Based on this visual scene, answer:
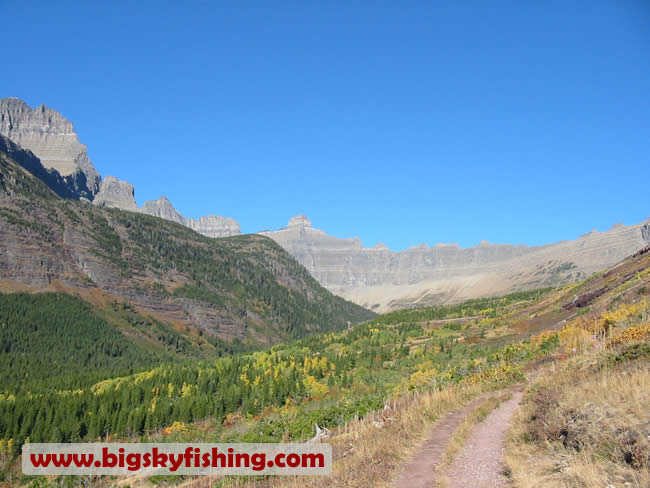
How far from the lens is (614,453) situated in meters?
9.71

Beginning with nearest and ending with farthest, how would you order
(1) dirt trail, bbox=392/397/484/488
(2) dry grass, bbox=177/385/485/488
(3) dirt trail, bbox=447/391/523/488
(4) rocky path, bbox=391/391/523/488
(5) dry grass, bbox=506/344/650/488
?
(5) dry grass, bbox=506/344/650/488
(3) dirt trail, bbox=447/391/523/488
(4) rocky path, bbox=391/391/523/488
(1) dirt trail, bbox=392/397/484/488
(2) dry grass, bbox=177/385/485/488

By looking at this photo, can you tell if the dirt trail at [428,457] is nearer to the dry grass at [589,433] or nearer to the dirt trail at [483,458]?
the dirt trail at [483,458]

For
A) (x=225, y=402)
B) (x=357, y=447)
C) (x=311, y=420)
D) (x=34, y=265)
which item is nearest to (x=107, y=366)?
(x=34, y=265)

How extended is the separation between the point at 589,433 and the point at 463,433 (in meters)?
4.85

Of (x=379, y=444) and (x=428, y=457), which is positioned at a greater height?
(x=379, y=444)

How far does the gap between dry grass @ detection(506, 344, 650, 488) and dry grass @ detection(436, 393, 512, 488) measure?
1455mm

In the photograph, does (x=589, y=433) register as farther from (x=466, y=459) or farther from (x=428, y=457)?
(x=428, y=457)

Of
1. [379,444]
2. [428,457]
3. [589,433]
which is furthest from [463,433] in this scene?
[589,433]

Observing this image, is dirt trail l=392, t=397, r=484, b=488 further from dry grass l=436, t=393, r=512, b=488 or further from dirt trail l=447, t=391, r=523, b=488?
dirt trail l=447, t=391, r=523, b=488

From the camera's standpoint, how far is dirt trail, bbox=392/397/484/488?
450 inches

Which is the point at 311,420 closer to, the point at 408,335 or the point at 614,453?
the point at 614,453

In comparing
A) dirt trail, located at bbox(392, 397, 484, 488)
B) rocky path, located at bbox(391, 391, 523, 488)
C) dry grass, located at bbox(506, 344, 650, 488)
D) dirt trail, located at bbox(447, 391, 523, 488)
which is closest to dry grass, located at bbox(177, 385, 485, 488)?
dirt trail, located at bbox(392, 397, 484, 488)

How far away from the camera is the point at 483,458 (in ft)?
41.0

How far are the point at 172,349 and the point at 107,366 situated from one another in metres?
40.4
